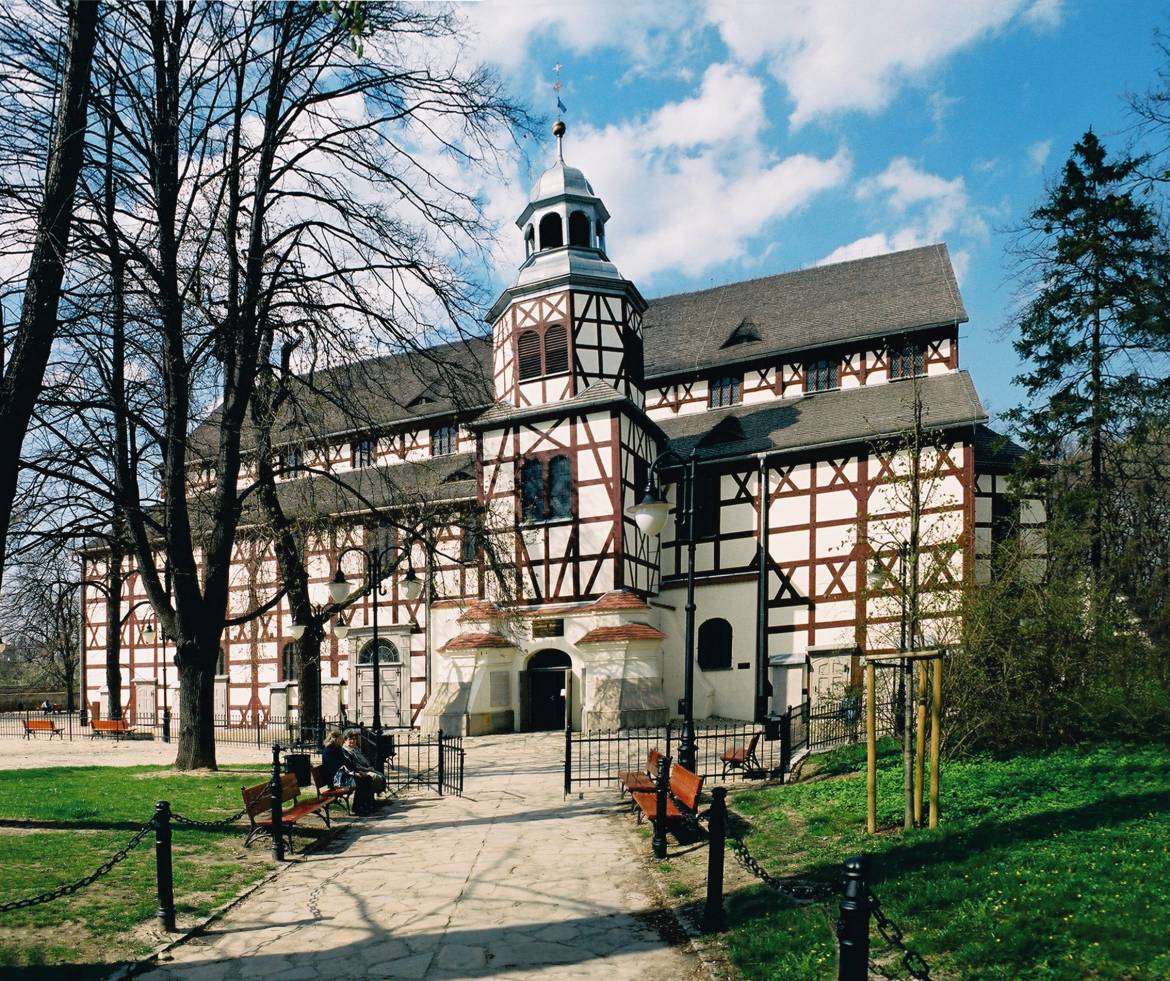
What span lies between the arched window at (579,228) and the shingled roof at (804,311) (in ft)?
17.1

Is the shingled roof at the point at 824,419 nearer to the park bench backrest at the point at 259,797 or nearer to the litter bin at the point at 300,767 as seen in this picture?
the litter bin at the point at 300,767

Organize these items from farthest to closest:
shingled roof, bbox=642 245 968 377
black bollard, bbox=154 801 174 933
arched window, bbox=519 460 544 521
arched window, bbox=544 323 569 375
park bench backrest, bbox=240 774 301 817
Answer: shingled roof, bbox=642 245 968 377, arched window, bbox=544 323 569 375, arched window, bbox=519 460 544 521, park bench backrest, bbox=240 774 301 817, black bollard, bbox=154 801 174 933

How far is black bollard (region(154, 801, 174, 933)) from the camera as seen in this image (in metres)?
7.32

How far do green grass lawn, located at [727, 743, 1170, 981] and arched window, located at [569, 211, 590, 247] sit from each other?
21188 millimetres

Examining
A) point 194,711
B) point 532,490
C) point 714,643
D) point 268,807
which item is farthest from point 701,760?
point 532,490

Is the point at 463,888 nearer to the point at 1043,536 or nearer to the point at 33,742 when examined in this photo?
the point at 1043,536

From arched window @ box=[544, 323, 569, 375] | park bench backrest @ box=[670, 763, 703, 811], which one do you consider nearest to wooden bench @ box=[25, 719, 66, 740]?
arched window @ box=[544, 323, 569, 375]

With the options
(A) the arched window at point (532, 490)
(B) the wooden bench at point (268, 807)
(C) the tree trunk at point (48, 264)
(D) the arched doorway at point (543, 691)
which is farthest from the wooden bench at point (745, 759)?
(A) the arched window at point (532, 490)

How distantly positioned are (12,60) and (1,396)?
4.02 m

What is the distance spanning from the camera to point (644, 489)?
88.9 ft

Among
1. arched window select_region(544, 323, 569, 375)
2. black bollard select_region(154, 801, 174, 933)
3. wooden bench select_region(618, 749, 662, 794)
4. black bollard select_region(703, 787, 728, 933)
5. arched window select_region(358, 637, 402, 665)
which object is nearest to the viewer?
black bollard select_region(703, 787, 728, 933)

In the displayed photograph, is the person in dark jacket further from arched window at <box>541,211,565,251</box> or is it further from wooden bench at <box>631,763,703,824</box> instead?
arched window at <box>541,211,565,251</box>

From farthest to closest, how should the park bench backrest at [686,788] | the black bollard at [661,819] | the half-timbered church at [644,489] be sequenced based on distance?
the half-timbered church at [644,489] → the park bench backrest at [686,788] → the black bollard at [661,819]

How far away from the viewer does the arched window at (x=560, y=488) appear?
2580 cm
